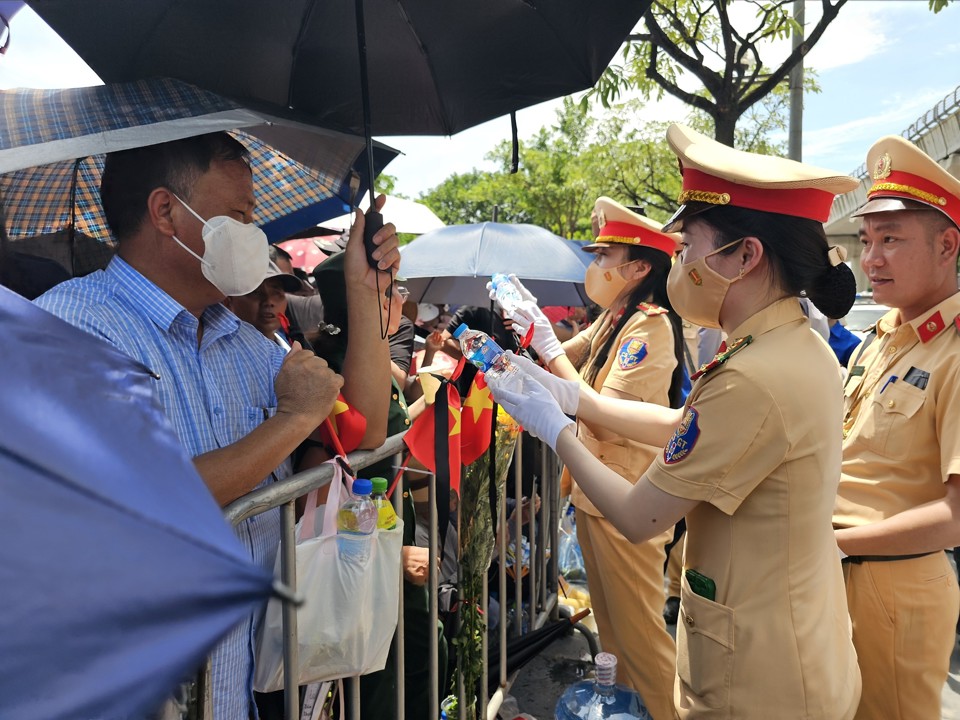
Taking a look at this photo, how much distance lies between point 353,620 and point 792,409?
3.84 feet

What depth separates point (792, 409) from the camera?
1642 millimetres

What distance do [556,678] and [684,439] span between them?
2.44 m

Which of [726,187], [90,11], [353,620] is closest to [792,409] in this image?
[726,187]

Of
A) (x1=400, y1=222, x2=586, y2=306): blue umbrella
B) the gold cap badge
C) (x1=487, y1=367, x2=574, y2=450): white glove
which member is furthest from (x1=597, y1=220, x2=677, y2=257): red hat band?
(x1=400, y1=222, x2=586, y2=306): blue umbrella

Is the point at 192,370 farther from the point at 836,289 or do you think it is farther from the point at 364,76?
the point at 836,289

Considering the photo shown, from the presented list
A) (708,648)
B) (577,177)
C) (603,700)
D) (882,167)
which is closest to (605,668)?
(603,700)

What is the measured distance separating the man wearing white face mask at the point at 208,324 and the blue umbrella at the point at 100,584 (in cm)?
92

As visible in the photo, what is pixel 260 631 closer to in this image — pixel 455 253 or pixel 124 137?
pixel 124 137

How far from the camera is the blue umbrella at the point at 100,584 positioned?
556 millimetres

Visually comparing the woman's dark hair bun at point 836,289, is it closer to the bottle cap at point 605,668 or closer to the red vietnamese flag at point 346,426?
the red vietnamese flag at point 346,426

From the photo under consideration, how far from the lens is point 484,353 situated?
2.30 m

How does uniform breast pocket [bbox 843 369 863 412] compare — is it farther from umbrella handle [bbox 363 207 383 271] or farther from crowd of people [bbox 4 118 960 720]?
umbrella handle [bbox 363 207 383 271]

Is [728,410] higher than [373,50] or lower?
lower

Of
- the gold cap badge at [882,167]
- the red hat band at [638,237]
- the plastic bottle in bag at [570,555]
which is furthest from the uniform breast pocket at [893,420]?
the plastic bottle in bag at [570,555]
